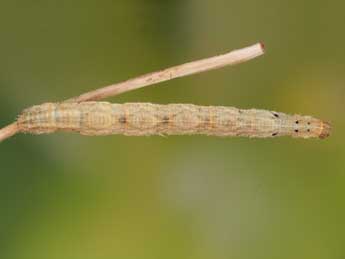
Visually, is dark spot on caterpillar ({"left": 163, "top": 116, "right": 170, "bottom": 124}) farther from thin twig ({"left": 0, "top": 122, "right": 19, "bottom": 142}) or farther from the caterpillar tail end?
the caterpillar tail end

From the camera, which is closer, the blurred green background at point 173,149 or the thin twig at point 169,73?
the thin twig at point 169,73

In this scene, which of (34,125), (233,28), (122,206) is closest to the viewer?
(34,125)

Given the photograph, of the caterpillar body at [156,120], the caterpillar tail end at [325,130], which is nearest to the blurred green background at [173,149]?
the caterpillar tail end at [325,130]

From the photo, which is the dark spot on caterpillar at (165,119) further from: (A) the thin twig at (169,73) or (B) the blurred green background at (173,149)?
(B) the blurred green background at (173,149)

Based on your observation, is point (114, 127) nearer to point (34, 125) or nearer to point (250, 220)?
point (34, 125)

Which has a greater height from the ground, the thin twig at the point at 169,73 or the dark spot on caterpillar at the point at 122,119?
the thin twig at the point at 169,73

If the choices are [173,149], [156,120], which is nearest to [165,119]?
[156,120]

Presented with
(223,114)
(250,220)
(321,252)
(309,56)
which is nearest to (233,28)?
(309,56)
